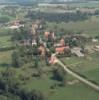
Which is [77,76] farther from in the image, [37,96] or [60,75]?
[37,96]

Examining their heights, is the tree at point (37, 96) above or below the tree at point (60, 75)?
above

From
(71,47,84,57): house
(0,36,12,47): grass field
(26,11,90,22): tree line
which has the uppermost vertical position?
(71,47,84,57): house

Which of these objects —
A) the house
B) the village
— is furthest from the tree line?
the house

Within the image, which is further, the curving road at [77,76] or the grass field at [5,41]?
the grass field at [5,41]

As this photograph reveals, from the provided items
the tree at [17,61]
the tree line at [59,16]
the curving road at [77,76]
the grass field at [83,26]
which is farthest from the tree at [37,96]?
the tree line at [59,16]

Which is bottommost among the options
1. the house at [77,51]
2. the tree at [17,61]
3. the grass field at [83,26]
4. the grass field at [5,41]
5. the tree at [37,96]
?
the grass field at [83,26]

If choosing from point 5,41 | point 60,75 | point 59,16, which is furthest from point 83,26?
point 60,75

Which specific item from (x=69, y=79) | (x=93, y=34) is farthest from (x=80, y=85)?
(x=93, y=34)

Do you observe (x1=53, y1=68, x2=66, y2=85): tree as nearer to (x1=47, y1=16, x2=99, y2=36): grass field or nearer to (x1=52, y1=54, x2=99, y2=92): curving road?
(x1=52, y1=54, x2=99, y2=92): curving road

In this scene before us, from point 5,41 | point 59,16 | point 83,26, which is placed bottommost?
point 59,16

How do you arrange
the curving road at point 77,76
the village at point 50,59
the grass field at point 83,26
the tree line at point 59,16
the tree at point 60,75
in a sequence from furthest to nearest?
the tree line at point 59,16, the grass field at point 83,26, the tree at point 60,75, the curving road at point 77,76, the village at point 50,59

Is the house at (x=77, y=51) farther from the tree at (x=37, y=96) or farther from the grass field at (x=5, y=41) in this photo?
the tree at (x=37, y=96)
